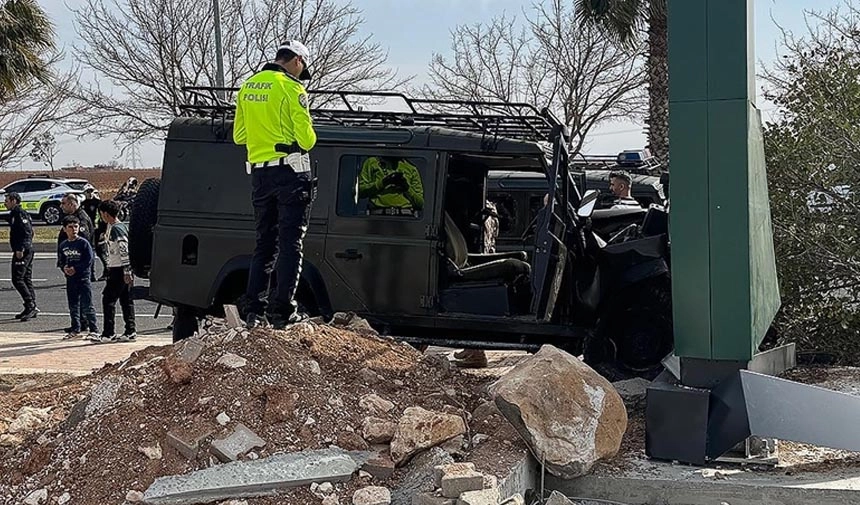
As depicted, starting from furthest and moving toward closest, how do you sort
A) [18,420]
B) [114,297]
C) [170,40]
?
Answer: [170,40] < [114,297] < [18,420]

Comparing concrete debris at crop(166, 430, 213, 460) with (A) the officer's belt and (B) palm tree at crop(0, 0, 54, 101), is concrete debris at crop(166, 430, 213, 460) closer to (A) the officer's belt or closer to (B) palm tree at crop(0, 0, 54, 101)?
(A) the officer's belt

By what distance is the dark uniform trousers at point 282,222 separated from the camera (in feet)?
20.3

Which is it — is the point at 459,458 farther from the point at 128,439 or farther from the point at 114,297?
the point at 114,297

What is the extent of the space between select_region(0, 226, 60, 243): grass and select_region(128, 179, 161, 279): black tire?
18.4m

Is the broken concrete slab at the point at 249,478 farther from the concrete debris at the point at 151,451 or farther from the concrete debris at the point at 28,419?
the concrete debris at the point at 28,419

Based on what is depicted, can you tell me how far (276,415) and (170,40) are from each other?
18.2 metres

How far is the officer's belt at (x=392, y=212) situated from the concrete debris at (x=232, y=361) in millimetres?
2486

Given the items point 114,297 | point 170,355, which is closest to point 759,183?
point 170,355

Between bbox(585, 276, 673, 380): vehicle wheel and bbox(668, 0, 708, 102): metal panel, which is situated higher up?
bbox(668, 0, 708, 102): metal panel

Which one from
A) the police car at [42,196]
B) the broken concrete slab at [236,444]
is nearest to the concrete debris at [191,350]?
the broken concrete slab at [236,444]

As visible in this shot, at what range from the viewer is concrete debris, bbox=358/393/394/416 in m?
5.15

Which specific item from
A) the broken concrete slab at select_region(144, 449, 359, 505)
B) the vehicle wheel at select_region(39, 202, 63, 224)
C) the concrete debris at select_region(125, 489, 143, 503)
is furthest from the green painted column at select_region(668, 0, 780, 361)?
the vehicle wheel at select_region(39, 202, 63, 224)

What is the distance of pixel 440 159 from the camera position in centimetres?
743

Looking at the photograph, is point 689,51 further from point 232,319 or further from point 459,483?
point 232,319
